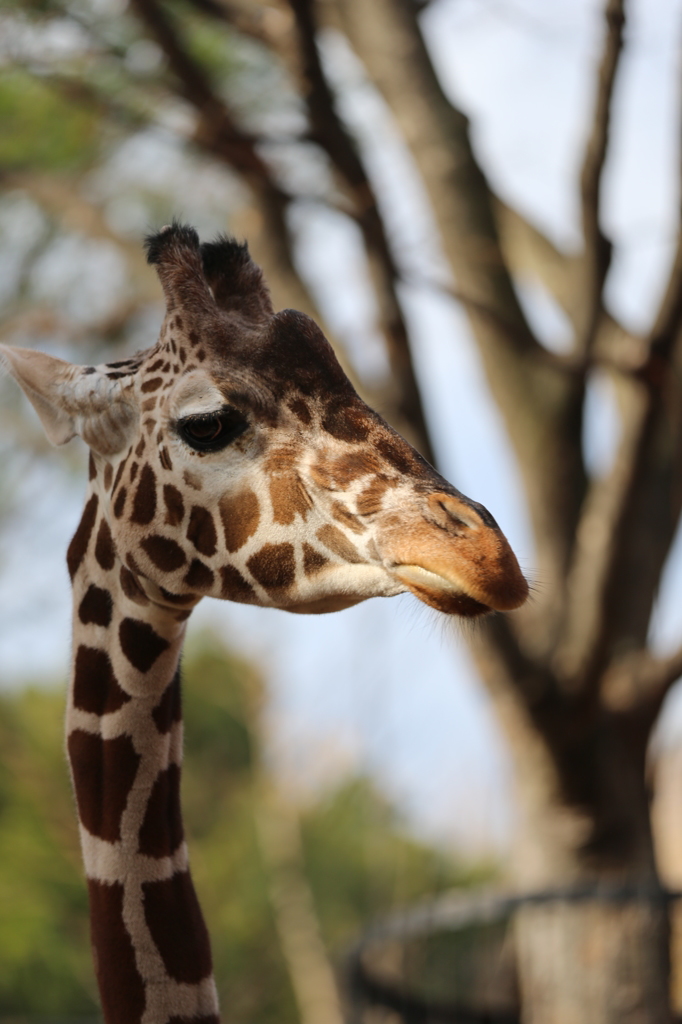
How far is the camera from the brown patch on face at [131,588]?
1917 millimetres

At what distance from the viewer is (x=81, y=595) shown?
2.02 meters

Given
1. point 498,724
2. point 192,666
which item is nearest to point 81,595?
point 498,724

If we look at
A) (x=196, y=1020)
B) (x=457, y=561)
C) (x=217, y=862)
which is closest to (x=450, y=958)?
(x=196, y=1020)

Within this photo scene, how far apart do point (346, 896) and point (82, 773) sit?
13.0 meters

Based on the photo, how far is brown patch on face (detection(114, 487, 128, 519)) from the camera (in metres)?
1.88

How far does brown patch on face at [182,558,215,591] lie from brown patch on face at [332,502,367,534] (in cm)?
29

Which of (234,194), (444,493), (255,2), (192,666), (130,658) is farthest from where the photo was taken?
(192,666)

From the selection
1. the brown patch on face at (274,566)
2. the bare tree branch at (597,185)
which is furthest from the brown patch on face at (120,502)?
the bare tree branch at (597,185)

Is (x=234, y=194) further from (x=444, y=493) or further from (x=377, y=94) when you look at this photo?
(x=444, y=493)

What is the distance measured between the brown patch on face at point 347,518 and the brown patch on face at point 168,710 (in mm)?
581

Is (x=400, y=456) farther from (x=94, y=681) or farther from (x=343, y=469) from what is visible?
(x=94, y=681)

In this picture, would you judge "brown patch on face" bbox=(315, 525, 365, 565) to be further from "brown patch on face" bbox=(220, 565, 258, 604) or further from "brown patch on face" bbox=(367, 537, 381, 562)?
"brown patch on face" bbox=(220, 565, 258, 604)

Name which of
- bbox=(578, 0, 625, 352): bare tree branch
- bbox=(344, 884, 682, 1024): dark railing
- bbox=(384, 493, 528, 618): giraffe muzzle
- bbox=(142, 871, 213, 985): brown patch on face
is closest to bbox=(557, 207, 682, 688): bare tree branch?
bbox=(578, 0, 625, 352): bare tree branch

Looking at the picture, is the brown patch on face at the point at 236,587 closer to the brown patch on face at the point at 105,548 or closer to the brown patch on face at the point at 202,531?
the brown patch on face at the point at 202,531
